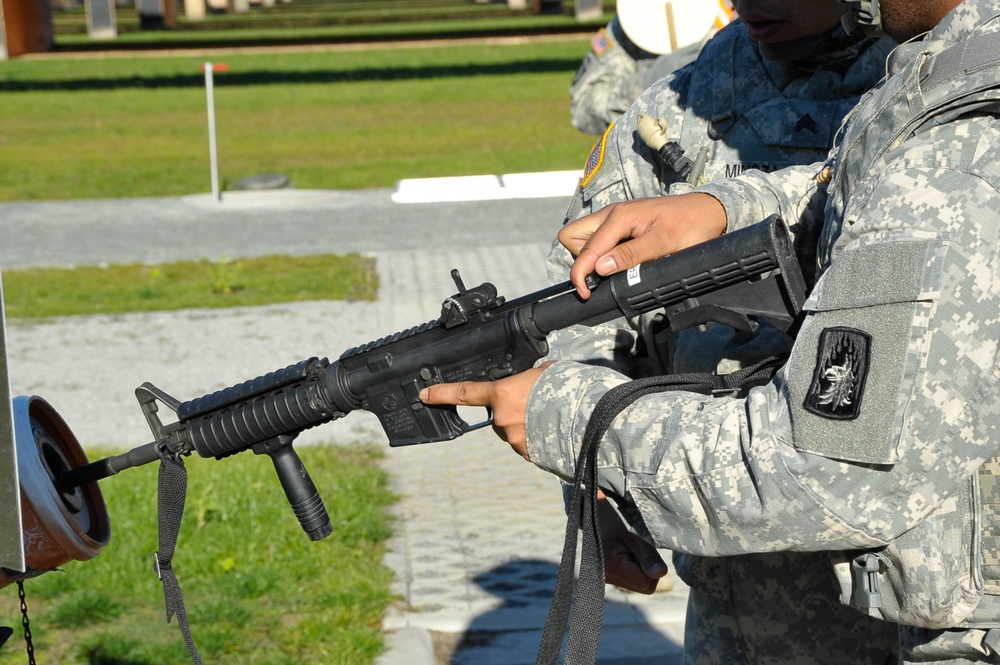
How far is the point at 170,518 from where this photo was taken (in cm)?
242

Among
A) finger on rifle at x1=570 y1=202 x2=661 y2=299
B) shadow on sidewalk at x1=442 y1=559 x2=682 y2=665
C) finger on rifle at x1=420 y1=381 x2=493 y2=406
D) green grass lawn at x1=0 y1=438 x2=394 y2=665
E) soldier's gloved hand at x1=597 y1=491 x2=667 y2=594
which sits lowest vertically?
shadow on sidewalk at x1=442 y1=559 x2=682 y2=665

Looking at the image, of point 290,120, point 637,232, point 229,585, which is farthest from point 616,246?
point 290,120

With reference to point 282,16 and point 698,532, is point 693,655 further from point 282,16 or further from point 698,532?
point 282,16

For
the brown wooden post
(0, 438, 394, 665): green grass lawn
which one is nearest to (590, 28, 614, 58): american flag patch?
(0, 438, 394, 665): green grass lawn

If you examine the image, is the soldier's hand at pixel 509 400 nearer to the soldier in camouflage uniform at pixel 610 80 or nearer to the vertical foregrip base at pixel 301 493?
the vertical foregrip base at pixel 301 493

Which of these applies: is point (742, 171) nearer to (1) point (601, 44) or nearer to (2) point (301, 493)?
(2) point (301, 493)

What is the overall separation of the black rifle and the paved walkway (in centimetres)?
168

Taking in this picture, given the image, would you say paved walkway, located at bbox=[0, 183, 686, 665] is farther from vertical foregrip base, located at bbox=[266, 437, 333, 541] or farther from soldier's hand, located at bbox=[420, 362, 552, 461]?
soldier's hand, located at bbox=[420, 362, 552, 461]

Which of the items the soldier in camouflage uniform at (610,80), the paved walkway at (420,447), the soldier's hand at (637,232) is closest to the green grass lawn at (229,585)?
the paved walkway at (420,447)

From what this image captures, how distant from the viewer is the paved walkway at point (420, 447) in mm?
4105

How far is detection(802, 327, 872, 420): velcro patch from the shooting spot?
1571 mm

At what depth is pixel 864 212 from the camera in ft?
5.42

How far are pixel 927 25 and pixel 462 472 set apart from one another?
13.5ft

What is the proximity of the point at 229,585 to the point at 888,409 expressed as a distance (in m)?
3.28
